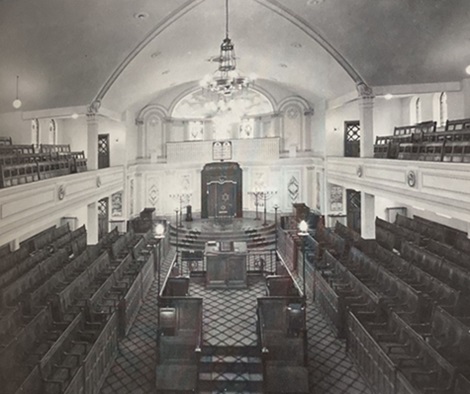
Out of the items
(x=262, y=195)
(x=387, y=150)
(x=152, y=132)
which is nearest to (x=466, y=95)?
(x=387, y=150)

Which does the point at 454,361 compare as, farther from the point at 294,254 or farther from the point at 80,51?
the point at 80,51

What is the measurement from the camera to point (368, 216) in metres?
14.3

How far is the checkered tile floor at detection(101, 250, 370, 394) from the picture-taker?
7.29 meters

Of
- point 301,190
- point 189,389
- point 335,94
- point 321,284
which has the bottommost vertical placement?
point 189,389

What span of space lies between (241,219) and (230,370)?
47.2 feet

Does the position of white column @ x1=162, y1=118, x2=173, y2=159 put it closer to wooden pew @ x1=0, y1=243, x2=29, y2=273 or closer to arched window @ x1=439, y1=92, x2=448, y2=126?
wooden pew @ x1=0, y1=243, x2=29, y2=273

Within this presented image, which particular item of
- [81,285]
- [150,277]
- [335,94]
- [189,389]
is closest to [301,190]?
[335,94]

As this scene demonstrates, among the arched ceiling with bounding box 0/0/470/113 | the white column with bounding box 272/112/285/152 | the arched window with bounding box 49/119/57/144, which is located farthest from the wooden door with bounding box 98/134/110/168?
the white column with bounding box 272/112/285/152

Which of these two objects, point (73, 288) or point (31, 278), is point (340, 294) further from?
point (31, 278)

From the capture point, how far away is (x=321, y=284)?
34.8ft

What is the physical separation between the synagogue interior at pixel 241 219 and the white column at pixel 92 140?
0.10 m

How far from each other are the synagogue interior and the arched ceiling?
7 cm

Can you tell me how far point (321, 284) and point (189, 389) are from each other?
4636 millimetres

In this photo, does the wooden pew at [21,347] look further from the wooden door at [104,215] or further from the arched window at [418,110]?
the arched window at [418,110]
